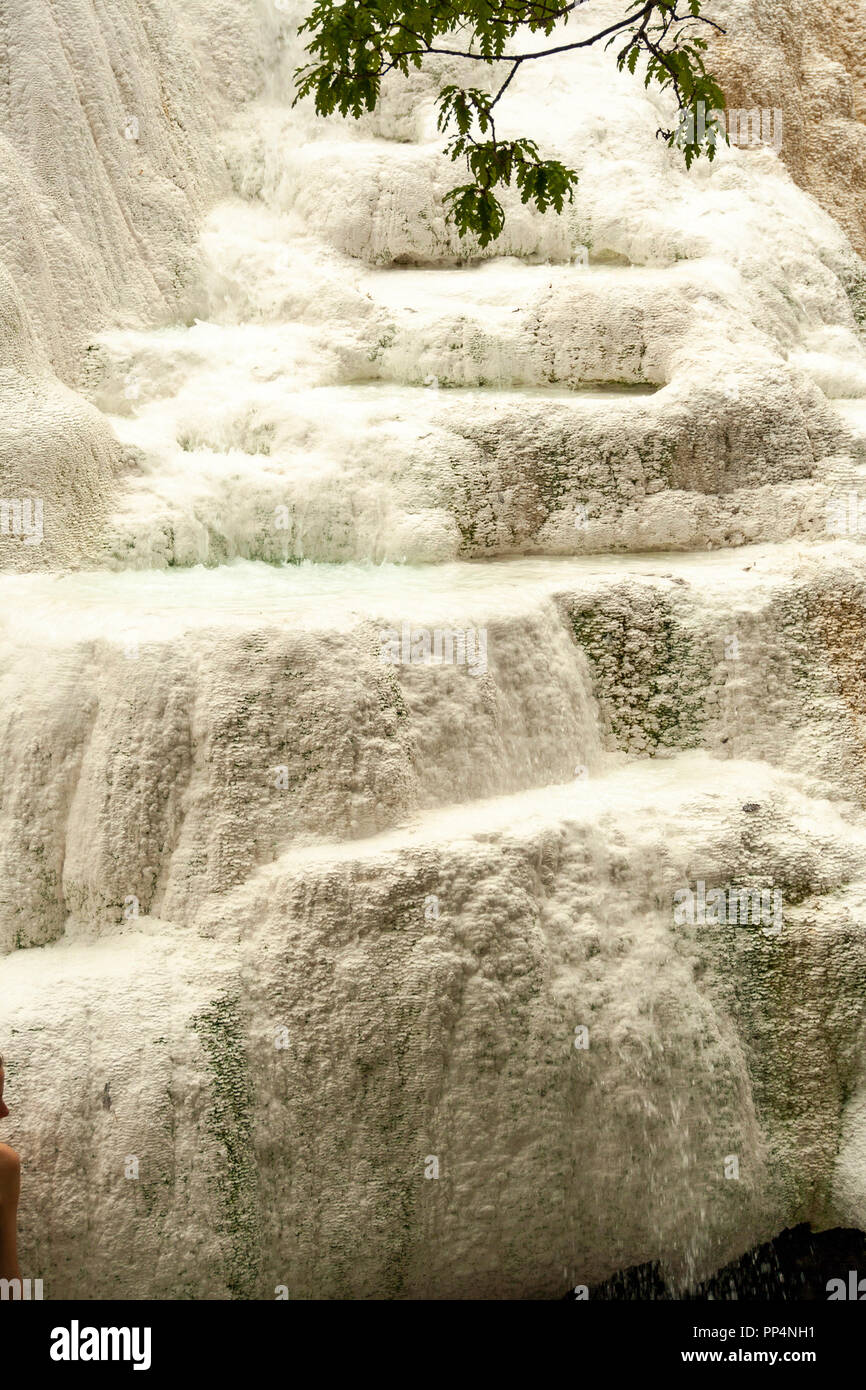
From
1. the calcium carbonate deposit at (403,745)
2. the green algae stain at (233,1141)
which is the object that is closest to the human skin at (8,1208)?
the calcium carbonate deposit at (403,745)

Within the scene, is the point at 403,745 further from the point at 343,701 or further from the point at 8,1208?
the point at 8,1208

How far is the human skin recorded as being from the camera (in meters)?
3.97

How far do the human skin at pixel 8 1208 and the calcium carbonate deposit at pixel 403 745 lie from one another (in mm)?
338

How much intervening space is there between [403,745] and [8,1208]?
2.09 metres

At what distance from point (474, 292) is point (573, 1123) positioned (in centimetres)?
486

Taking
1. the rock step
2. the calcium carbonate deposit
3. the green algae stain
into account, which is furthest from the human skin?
the rock step

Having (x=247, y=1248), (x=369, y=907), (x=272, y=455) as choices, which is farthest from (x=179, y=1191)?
(x=272, y=455)

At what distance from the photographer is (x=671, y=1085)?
504cm

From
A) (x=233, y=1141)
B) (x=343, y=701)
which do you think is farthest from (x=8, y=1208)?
(x=343, y=701)

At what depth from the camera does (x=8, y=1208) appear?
13.1ft

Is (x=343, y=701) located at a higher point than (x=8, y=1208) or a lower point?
higher

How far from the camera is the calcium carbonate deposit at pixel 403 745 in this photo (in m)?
4.61

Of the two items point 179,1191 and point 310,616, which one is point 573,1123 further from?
point 310,616

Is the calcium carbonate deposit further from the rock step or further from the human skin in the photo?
the human skin
